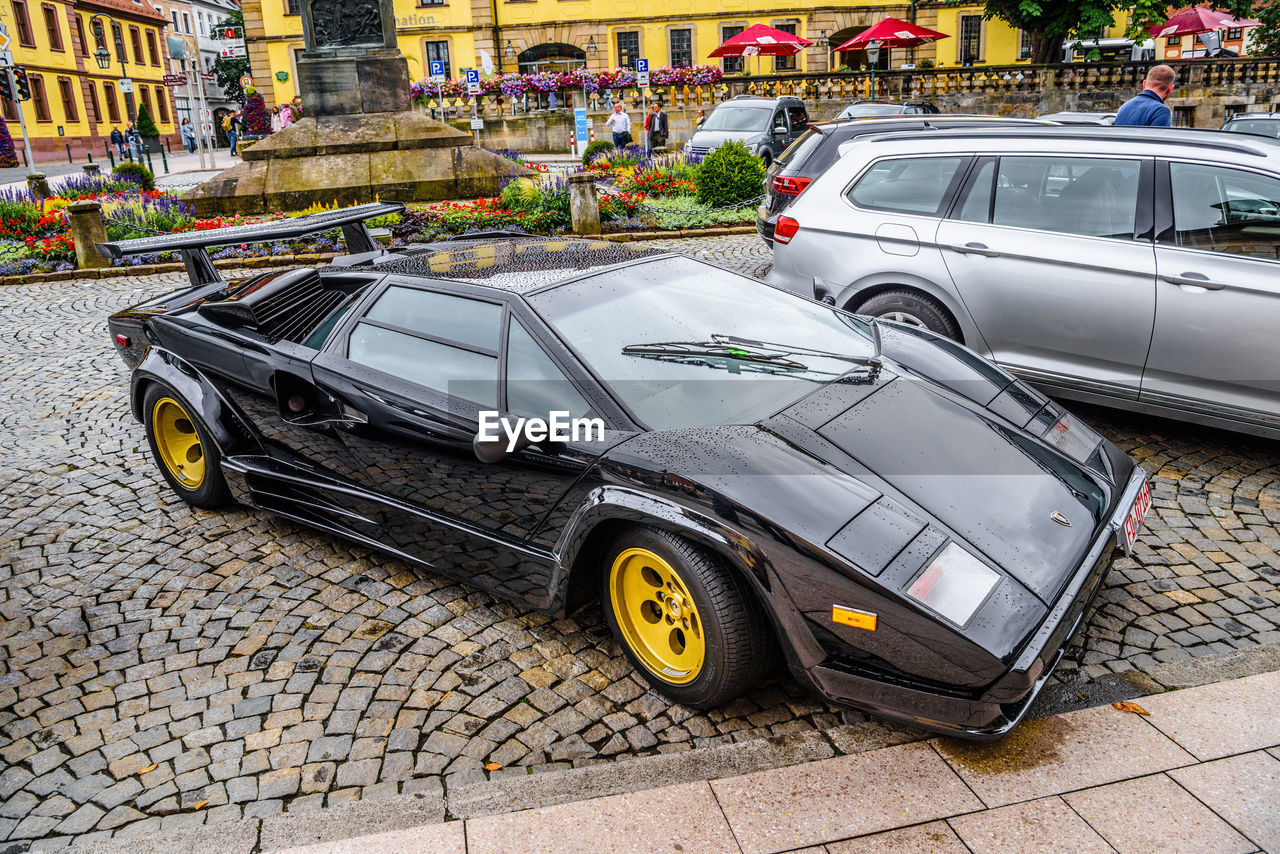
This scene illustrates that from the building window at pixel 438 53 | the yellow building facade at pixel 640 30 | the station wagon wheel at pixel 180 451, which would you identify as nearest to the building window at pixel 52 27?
the yellow building facade at pixel 640 30

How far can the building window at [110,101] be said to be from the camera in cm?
5406

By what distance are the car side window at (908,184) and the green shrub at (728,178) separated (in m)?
8.58

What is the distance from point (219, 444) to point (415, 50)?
48.1 metres

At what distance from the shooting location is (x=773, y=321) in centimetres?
398

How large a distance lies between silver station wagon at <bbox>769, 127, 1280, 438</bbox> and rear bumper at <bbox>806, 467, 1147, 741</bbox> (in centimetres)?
249

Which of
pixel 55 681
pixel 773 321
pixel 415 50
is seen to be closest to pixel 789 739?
pixel 773 321

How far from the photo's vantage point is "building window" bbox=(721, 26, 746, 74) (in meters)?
45.6

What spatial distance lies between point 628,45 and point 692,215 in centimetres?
3692

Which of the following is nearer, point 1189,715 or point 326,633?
point 1189,715

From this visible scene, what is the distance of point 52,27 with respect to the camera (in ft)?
163

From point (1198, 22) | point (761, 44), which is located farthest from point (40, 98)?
point (1198, 22)

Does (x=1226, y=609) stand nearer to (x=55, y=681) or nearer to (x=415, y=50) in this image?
(x=55, y=681)

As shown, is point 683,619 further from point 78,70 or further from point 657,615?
point 78,70
